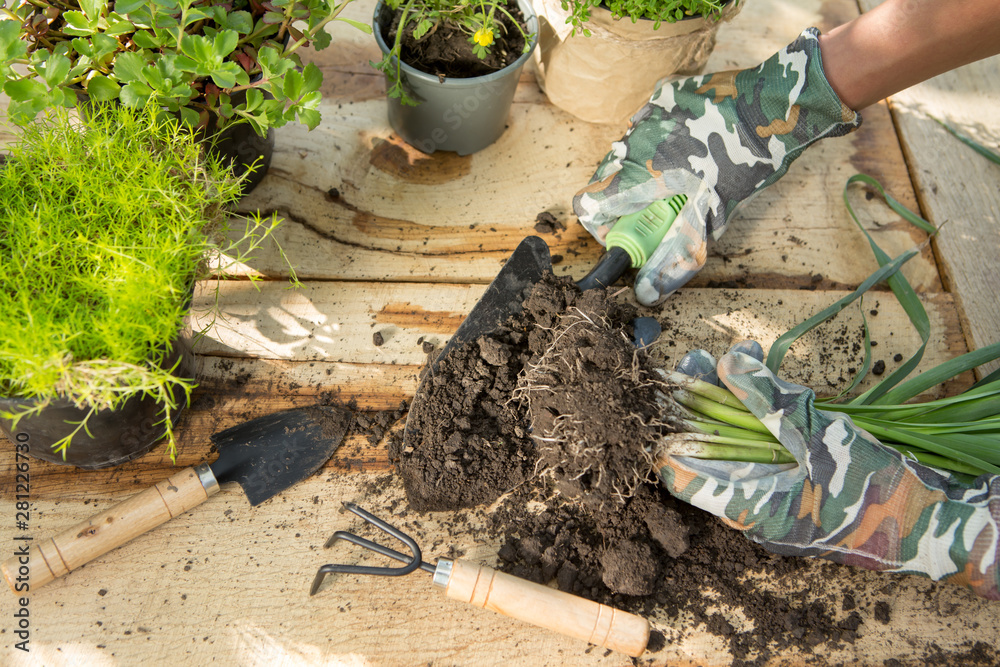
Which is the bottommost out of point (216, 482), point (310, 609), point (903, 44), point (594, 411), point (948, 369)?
point (310, 609)

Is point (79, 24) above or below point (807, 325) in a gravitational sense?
above

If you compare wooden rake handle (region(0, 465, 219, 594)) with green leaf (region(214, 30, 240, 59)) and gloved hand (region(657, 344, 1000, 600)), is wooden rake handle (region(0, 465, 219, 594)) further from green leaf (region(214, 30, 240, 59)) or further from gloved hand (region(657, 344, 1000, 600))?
gloved hand (region(657, 344, 1000, 600))

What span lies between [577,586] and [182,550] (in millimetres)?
608

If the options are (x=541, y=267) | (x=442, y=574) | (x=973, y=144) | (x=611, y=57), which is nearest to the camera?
(x=442, y=574)

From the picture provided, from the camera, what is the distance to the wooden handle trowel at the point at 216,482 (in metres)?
0.88

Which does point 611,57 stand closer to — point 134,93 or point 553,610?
point 134,93

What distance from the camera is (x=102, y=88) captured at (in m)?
0.83

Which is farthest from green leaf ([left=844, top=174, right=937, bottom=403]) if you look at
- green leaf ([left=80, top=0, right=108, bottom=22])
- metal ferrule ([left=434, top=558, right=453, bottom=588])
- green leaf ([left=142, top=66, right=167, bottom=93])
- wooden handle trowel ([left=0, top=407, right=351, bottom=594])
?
green leaf ([left=80, top=0, right=108, bottom=22])

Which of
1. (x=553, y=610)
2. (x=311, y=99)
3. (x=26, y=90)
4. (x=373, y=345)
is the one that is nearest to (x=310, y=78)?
(x=311, y=99)

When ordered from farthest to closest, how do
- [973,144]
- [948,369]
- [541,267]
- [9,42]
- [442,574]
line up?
[973,144] → [541,267] → [948,369] → [442,574] → [9,42]

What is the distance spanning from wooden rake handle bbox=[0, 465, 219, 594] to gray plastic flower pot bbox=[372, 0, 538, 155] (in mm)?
734

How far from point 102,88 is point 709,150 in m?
0.97

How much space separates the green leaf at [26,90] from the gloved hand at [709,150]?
0.83 m

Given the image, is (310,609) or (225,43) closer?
(225,43)
